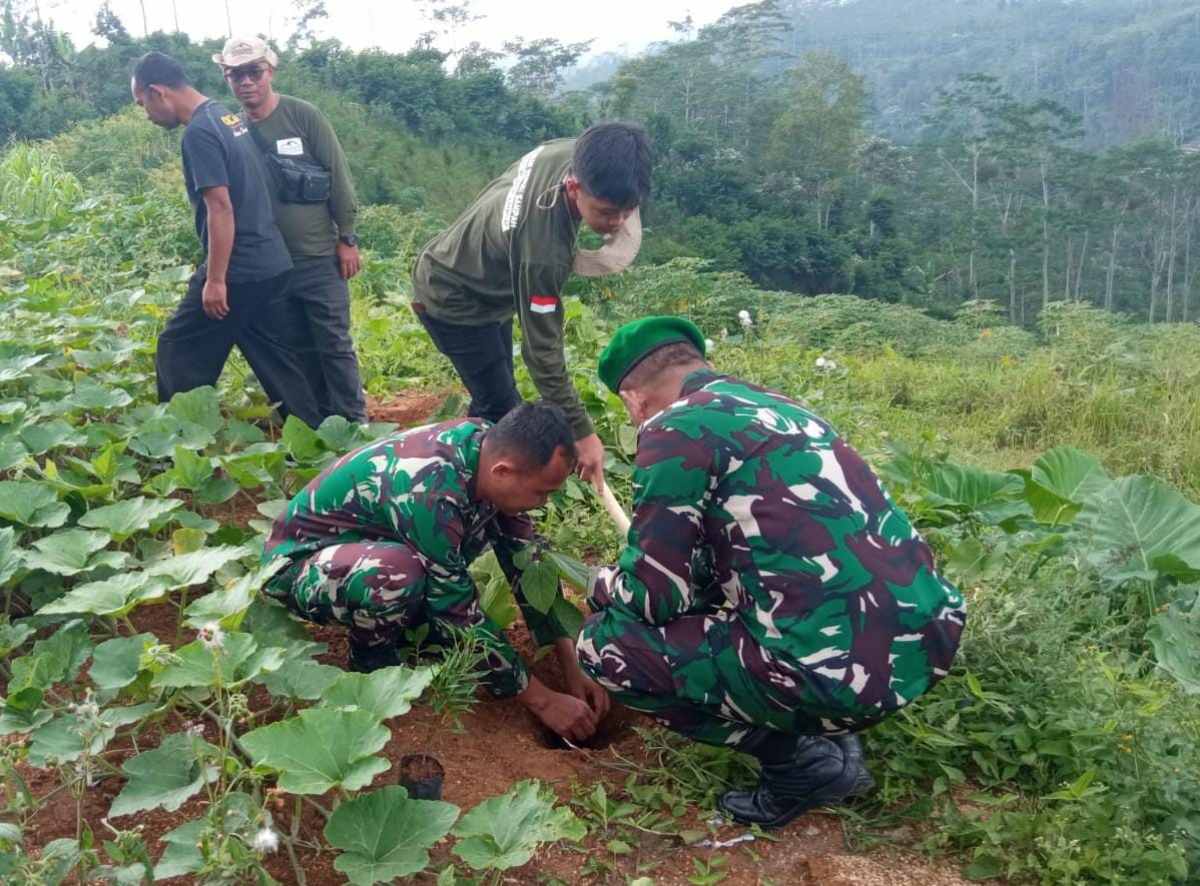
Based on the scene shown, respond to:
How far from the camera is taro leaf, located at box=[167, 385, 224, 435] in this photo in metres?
3.88

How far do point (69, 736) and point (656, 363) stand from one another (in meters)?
1.39

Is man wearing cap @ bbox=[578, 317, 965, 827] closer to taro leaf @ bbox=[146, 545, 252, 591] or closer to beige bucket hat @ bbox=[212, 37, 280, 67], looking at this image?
taro leaf @ bbox=[146, 545, 252, 591]

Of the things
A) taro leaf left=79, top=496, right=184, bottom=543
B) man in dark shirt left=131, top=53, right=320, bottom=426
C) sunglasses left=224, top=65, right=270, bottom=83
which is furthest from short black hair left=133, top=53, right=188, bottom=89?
taro leaf left=79, top=496, right=184, bottom=543

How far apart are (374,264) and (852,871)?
6647 mm

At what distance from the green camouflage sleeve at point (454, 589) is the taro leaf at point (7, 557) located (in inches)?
38.1

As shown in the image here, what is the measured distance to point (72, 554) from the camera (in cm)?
284

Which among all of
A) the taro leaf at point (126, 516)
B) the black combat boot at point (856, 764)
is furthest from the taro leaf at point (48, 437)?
the black combat boot at point (856, 764)

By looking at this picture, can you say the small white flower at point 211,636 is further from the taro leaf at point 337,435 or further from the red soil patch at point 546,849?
the taro leaf at point 337,435

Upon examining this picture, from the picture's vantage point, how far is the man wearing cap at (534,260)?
2998 millimetres

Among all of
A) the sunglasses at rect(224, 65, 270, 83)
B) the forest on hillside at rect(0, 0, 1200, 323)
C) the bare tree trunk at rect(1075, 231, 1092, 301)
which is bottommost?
the bare tree trunk at rect(1075, 231, 1092, 301)

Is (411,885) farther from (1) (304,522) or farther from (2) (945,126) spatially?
(2) (945,126)

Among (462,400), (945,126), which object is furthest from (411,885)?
(945,126)

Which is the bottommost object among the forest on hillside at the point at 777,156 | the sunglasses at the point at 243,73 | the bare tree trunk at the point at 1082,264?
the bare tree trunk at the point at 1082,264

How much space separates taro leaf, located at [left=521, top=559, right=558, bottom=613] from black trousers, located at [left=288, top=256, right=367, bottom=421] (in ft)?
6.12
